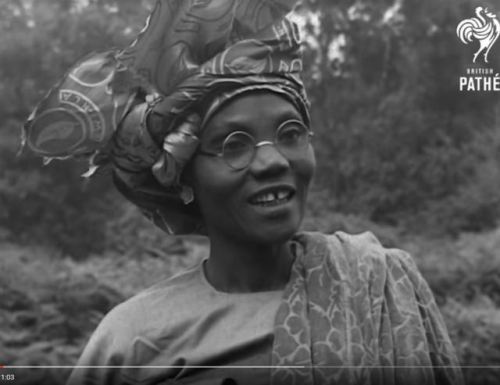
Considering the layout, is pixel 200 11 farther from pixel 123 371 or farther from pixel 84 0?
pixel 84 0

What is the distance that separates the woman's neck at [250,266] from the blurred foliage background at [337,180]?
2807 mm

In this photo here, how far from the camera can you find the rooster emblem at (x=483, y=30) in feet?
9.87

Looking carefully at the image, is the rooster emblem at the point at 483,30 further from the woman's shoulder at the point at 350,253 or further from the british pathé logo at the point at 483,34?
the woman's shoulder at the point at 350,253

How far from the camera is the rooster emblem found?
301cm

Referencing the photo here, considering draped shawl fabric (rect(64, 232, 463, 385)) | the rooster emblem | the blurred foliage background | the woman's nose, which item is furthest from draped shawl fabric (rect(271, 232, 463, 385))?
the blurred foliage background

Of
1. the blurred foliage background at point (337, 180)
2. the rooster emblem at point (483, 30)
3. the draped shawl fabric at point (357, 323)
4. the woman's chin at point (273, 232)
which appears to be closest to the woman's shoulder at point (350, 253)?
the draped shawl fabric at point (357, 323)

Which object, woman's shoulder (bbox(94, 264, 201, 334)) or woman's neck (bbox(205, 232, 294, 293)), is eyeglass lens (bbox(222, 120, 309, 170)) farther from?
woman's shoulder (bbox(94, 264, 201, 334))

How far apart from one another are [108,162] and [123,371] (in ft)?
1.75

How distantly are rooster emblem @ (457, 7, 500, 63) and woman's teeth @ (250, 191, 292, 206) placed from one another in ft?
4.67

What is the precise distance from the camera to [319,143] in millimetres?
7949

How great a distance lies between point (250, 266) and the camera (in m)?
1.96

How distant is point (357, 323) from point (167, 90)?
2.32 feet

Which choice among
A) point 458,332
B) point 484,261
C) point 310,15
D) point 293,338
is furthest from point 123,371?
point 310,15

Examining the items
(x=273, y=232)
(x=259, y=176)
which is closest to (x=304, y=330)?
(x=273, y=232)
